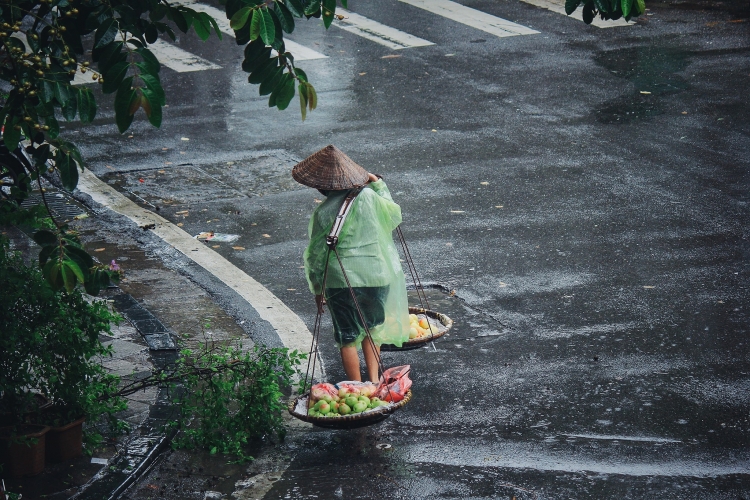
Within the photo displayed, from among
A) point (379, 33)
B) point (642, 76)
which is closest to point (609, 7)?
point (642, 76)

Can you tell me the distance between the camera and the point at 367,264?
6.60 m

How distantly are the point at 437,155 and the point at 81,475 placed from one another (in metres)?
7.19

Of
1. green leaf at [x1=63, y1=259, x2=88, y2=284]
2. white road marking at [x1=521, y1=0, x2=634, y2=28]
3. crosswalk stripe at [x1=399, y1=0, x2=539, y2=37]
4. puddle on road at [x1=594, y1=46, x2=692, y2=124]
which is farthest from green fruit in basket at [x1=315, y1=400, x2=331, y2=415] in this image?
white road marking at [x1=521, y1=0, x2=634, y2=28]

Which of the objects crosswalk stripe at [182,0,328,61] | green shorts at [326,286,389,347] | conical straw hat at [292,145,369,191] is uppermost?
conical straw hat at [292,145,369,191]

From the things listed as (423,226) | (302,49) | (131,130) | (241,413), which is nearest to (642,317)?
(423,226)

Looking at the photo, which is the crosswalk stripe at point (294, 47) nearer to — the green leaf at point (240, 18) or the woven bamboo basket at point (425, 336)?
the woven bamboo basket at point (425, 336)

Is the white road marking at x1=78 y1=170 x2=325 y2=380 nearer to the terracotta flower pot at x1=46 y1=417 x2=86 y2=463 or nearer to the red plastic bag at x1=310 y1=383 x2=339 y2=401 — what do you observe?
the red plastic bag at x1=310 y1=383 x2=339 y2=401

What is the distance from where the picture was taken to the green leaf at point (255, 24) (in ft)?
16.0

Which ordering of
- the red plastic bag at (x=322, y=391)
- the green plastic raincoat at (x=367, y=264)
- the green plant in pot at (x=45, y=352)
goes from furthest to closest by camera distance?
the green plastic raincoat at (x=367, y=264) < the red plastic bag at (x=322, y=391) < the green plant in pot at (x=45, y=352)

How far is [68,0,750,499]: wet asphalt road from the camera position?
20.2 ft

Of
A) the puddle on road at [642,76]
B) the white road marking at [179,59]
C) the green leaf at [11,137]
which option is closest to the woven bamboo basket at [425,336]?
the green leaf at [11,137]

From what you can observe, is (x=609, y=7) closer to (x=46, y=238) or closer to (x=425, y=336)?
(x=425, y=336)

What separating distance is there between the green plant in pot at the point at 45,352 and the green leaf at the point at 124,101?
62.3 inches

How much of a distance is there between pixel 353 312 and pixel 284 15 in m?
2.35
